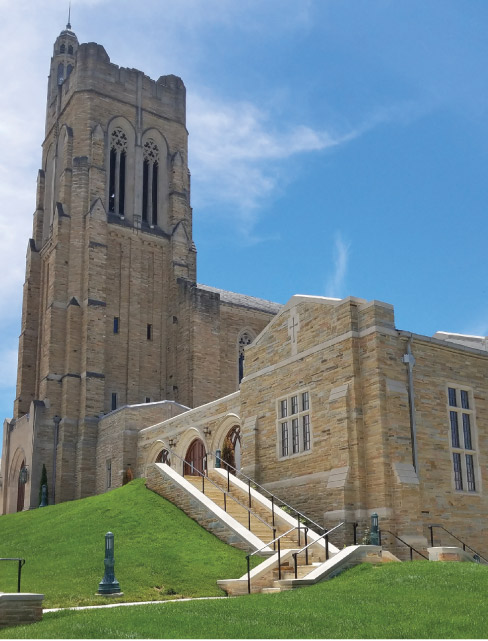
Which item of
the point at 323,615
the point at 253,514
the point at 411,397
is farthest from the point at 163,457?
the point at 323,615

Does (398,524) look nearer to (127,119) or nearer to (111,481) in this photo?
(111,481)

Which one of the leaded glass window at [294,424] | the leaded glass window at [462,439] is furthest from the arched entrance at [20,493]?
the leaded glass window at [462,439]

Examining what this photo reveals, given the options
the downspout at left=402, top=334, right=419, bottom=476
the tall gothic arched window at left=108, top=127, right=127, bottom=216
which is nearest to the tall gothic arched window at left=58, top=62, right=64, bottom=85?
the tall gothic arched window at left=108, top=127, right=127, bottom=216

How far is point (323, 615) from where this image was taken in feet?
35.7

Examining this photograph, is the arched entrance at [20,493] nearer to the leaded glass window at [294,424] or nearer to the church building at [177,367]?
the church building at [177,367]

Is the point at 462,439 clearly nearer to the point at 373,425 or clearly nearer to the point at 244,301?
the point at 373,425

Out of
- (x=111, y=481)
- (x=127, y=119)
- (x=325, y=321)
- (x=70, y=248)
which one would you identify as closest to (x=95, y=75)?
(x=127, y=119)

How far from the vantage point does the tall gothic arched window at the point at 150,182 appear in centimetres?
4941

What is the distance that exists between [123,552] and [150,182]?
A: 3568 cm

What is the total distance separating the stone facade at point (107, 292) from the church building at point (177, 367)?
105 millimetres

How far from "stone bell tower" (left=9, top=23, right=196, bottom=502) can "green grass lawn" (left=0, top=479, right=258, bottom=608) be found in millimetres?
17995

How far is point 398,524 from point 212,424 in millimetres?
12198

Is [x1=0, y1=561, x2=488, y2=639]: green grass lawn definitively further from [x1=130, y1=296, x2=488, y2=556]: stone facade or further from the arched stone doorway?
the arched stone doorway

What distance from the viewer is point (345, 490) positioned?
1970 centimetres
